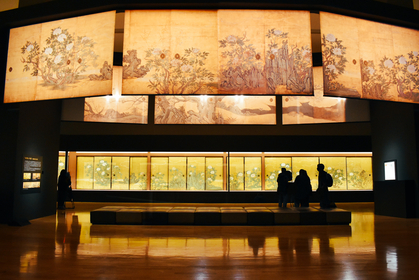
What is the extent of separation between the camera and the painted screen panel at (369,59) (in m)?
7.84

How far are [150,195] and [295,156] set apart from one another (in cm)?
848

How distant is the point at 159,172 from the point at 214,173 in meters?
3.12

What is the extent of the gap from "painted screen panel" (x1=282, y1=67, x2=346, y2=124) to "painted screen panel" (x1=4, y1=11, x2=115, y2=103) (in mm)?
7809

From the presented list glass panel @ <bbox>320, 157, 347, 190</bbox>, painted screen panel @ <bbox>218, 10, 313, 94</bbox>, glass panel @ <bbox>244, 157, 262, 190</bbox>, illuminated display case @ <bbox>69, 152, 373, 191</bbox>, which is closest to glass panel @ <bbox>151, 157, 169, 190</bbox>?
illuminated display case @ <bbox>69, 152, 373, 191</bbox>

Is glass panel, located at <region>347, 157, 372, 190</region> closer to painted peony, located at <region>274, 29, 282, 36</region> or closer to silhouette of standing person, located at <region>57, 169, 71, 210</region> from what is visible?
painted peony, located at <region>274, 29, 282, 36</region>

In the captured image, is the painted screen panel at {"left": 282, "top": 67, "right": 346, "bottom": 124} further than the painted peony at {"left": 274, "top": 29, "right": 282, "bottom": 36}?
Yes

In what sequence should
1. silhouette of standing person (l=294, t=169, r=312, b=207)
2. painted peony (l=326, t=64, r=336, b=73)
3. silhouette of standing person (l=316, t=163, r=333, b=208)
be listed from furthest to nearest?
1. silhouette of standing person (l=294, t=169, r=312, b=207)
2. silhouette of standing person (l=316, t=163, r=333, b=208)
3. painted peony (l=326, t=64, r=336, b=73)

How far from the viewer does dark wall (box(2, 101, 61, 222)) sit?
1014cm

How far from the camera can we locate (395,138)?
1271 cm

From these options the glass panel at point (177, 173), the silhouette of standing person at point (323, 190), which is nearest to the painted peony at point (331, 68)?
the silhouette of standing person at point (323, 190)

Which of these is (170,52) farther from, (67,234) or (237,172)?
(237,172)

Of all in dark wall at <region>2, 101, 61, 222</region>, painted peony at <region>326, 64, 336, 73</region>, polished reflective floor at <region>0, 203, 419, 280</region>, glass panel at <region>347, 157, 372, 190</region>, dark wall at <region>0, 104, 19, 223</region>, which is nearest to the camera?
polished reflective floor at <region>0, 203, 419, 280</region>

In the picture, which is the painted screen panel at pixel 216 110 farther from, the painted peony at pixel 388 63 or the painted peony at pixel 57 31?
the painted peony at pixel 57 31

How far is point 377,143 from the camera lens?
45.2 feet
